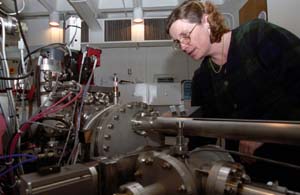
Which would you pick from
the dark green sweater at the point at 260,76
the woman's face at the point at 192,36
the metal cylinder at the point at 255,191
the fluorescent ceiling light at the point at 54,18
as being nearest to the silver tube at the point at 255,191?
the metal cylinder at the point at 255,191

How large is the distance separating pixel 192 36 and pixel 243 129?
0.60 meters

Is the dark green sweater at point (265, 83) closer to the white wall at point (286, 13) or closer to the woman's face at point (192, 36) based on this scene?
the woman's face at point (192, 36)

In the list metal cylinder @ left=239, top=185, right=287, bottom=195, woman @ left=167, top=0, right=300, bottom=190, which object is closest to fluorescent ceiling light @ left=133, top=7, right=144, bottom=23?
woman @ left=167, top=0, right=300, bottom=190

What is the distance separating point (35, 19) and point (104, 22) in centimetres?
120

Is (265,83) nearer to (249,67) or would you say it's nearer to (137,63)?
(249,67)

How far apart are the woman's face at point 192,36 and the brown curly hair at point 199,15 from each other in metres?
0.02

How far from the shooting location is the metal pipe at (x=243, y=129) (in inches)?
15.7

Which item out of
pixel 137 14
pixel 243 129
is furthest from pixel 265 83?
pixel 137 14

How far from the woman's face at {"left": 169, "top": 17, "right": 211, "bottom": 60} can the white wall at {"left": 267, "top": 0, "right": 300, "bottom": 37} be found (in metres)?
0.82

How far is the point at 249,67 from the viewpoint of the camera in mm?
914

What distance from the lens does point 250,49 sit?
0.92m

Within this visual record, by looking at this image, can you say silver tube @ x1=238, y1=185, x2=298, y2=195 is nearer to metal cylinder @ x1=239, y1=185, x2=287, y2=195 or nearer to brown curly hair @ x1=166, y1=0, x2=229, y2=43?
metal cylinder @ x1=239, y1=185, x2=287, y2=195

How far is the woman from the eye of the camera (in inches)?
32.9

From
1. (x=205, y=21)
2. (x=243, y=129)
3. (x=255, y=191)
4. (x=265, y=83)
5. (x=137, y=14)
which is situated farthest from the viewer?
(x=137, y=14)
